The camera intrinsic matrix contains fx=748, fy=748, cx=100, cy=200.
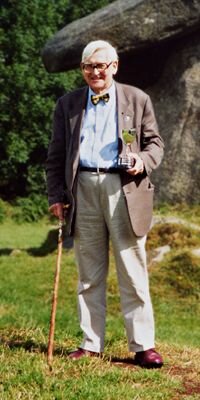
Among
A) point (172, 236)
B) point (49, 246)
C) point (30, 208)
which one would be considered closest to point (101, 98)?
point (172, 236)

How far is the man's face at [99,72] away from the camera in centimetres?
454

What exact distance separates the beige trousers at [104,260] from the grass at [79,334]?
0.76 ft

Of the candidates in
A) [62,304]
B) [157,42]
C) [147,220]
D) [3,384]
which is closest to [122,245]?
[147,220]

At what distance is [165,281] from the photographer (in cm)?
954

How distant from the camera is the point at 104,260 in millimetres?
4773

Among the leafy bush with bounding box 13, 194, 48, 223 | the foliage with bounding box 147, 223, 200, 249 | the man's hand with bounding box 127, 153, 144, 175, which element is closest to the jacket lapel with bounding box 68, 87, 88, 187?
the man's hand with bounding box 127, 153, 144, 175

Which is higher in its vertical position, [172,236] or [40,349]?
[40,349]

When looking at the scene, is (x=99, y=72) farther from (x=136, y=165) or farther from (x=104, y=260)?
(x=104, y=260)

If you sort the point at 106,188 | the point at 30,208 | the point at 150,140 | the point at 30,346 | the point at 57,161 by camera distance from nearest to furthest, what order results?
the point at 106,188
the point at 150,140
the point at 57,161
the point at 30,346
the point at 30,208

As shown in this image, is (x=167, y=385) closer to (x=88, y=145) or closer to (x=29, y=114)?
(x=88, y=145)

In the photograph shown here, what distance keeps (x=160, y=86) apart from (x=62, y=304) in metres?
4.69

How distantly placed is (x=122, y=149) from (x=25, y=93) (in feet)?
59.4

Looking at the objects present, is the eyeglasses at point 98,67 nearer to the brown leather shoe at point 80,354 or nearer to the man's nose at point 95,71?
the man's nose at point 95,71

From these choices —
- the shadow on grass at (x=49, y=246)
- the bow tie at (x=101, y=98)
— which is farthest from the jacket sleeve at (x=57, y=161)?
the shadow on grass at (x=49, y=246)
